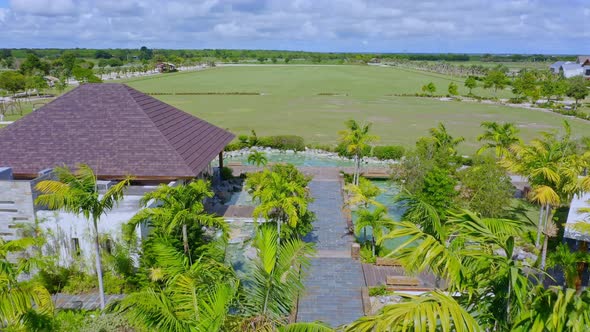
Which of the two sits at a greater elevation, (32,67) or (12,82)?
(32,67)

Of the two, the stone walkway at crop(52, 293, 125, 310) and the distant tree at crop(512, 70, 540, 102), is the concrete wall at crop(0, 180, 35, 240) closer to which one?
the stone walkway at crop(52, 293, 125, 310)

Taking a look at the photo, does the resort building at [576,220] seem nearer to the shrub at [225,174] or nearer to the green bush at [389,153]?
the green bush at [389,153]

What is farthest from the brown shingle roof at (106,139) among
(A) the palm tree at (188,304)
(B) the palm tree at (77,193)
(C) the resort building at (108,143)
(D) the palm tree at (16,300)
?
(A) the palm tree at (188,304)

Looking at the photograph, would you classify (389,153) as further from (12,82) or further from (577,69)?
(577,69)

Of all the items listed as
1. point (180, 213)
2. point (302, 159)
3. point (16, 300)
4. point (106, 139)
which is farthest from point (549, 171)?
point (302, 159)

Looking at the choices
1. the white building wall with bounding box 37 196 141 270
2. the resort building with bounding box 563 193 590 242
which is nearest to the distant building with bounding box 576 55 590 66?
the resort building with bounding box 563 193 590 242

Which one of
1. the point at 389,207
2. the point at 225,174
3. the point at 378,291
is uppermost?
the point at 225,174

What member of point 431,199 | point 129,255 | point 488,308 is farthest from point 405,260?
point 431,199
